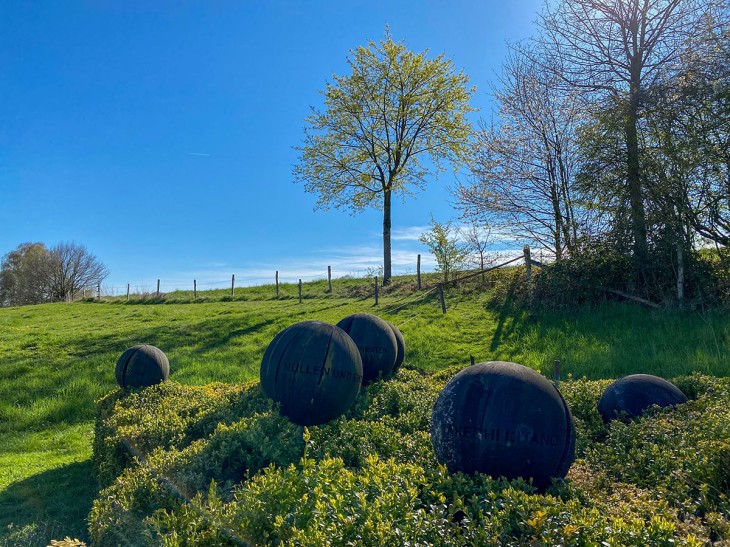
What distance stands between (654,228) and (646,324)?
2.95 m

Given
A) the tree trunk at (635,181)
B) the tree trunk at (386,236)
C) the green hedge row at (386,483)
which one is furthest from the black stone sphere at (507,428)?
the tree trunk at (386,236)

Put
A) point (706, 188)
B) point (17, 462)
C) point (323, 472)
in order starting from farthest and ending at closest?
point (706, 188) → point (17, 462) → point (323, 472)

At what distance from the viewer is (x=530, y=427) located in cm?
459

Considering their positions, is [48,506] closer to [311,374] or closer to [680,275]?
[311,374]

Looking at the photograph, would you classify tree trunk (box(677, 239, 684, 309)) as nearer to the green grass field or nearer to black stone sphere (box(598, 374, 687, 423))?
the green grass field

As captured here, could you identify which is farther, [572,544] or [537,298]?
[537,298]

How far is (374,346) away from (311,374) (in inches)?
103

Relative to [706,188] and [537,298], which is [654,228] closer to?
[706,188]

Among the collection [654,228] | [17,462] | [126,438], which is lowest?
[17,462]

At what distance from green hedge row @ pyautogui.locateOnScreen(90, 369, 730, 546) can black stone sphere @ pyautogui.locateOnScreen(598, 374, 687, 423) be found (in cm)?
23

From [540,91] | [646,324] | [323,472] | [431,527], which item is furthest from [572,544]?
[540,91]

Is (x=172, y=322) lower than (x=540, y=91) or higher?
lower

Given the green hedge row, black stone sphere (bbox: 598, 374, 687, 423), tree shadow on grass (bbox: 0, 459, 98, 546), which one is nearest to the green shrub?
the green hedge row

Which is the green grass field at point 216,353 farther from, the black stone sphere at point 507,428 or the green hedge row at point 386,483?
the black stone sphere at point 507,428
